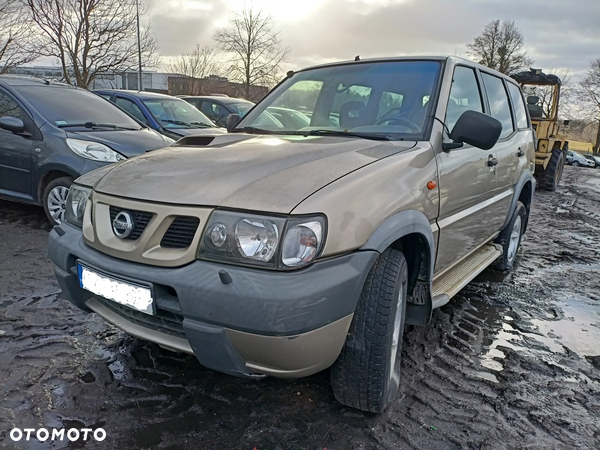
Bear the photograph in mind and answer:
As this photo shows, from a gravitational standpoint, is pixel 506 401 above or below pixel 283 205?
below

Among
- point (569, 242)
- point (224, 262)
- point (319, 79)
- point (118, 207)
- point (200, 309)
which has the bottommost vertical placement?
point (569, 242)

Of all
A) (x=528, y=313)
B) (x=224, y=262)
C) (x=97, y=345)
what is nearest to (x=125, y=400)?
(x=97, y=345)

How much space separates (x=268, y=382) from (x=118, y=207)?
1232 millimetres

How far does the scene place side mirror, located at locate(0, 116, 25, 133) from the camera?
4.94 meters

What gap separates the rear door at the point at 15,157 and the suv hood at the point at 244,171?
10.3 ft

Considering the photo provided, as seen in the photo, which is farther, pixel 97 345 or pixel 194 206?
pixel 97 345

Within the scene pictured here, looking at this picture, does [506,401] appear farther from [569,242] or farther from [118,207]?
[569,242]

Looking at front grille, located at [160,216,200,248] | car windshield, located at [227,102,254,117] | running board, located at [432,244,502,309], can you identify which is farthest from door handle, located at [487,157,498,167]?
car windshield, located at [227,102,254,117]

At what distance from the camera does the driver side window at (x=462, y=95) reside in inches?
115

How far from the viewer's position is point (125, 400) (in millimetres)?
2307

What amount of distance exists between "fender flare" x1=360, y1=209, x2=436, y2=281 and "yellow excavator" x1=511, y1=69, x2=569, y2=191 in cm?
994

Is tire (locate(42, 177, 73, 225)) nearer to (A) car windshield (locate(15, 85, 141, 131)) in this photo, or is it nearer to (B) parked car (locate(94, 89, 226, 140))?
(A) car windshield (locate(15, 85, 141, 131))

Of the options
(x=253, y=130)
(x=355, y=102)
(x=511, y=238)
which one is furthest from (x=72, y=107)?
(x=511, y=238)

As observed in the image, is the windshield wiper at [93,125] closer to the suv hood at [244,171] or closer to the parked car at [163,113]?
the parked car at [163,113]
